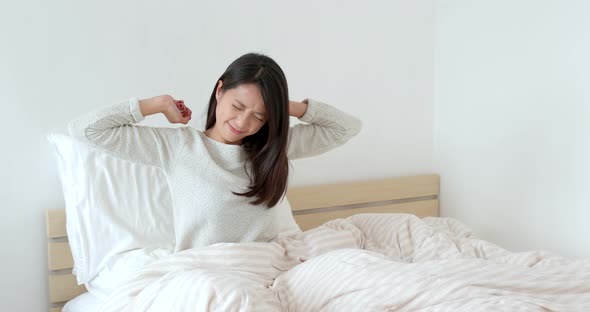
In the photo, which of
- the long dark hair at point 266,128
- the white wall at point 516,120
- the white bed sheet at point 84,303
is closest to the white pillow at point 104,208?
the white bed sheet at point 84,303

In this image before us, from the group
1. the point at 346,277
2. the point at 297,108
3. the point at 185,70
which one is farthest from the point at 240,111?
the point at 185,70

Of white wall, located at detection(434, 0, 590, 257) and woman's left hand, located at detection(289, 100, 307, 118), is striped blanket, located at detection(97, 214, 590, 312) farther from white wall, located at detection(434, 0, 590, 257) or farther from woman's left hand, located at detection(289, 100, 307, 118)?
white wall, located at detection(434, 0, 590, 257)

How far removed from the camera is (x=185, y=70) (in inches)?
84.0

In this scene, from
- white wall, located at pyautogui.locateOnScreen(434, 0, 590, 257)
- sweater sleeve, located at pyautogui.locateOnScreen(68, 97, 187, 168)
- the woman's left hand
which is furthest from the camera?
white wall, located at pyautogui.locateOnScreen(434, 0, 590, 257)

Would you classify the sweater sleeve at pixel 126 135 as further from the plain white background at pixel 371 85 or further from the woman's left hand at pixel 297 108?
the plain white background at pixel 371 85

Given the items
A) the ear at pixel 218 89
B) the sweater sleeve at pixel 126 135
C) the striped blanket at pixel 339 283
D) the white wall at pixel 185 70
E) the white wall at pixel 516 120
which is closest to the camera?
the striped blanket at pixel 339 283

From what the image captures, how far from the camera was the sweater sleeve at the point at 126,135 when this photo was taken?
1541 millimetres

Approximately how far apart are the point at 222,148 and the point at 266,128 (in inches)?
5.1

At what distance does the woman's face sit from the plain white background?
55 cm

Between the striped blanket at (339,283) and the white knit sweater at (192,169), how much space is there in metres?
0.09

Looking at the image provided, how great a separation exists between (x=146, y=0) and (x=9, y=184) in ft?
2.38

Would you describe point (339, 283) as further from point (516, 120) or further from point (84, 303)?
point (516, 120)

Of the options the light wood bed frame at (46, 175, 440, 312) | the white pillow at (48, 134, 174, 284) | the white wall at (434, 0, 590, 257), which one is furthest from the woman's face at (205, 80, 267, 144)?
the white wall at (434, 0, 590, 257)

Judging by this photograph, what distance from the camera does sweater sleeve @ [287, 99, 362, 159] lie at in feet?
5.97
